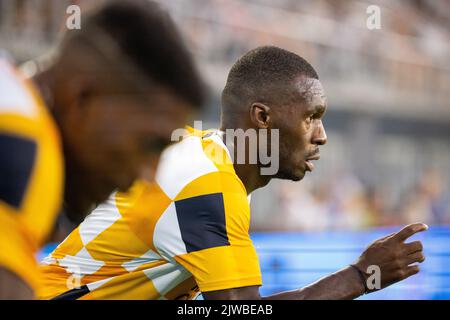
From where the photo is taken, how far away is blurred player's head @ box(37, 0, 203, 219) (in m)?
1.37

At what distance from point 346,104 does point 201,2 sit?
2839 millimetres

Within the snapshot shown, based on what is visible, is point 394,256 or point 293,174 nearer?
point 394,256

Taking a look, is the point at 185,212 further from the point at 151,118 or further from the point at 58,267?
the point at 151,118

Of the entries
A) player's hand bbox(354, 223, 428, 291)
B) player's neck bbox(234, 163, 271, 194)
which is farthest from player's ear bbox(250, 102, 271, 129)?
player's hand bbox(354, 223, 428, 291)

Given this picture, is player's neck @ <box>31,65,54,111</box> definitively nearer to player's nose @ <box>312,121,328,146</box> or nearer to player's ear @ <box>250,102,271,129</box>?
player's ear @ <box>250,102,271,129</box>

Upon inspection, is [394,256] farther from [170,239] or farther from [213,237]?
[170,239]

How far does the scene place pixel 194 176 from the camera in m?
2.35

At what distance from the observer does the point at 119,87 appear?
1387mm

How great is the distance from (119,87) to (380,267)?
1.27 meters

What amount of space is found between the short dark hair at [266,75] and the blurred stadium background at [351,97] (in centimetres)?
226

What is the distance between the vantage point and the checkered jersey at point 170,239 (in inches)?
90.9

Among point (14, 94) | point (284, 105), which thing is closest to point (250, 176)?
point (284, 105)

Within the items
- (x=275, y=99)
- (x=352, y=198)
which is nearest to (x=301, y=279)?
(x=275, y=99)
